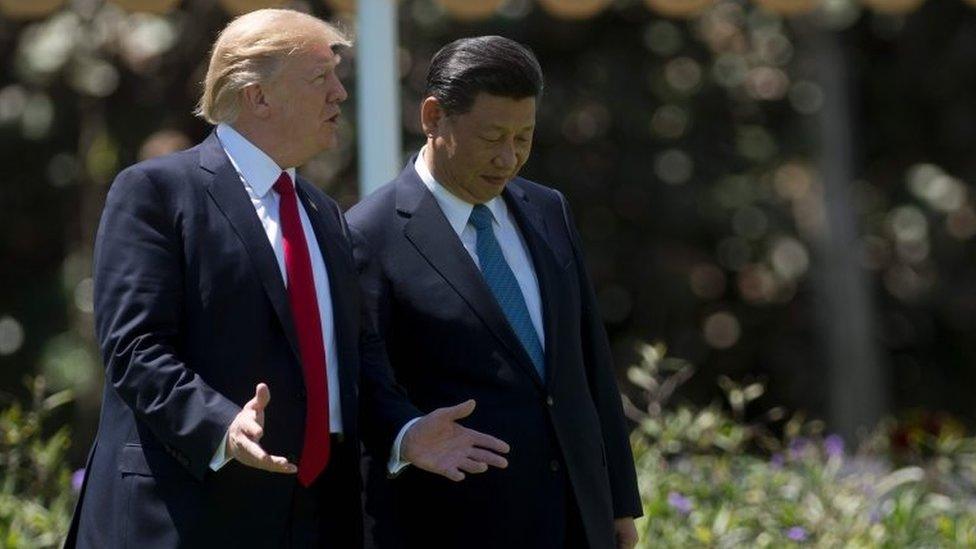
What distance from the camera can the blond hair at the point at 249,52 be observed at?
3406 millimetres

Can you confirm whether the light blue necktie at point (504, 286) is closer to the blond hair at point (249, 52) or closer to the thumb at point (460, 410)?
the thumb at point (460, 410)

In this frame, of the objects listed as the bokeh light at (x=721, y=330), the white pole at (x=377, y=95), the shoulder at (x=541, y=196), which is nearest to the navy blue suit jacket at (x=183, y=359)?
the shoulder at (x=541, y=196)

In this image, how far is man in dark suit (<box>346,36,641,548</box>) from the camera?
3.61 m

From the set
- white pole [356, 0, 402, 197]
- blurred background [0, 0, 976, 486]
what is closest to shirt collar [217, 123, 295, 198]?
white pole [356, 0, 402, 197]

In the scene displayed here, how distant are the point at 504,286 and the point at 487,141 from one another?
267 millimetres

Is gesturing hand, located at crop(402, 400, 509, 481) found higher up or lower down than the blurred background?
higher up

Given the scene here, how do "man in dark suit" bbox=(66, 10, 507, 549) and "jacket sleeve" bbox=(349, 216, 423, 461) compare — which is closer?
"man in dark suit" bbox=(66, 10, 507, 549)

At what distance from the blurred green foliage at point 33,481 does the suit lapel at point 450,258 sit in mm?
1644

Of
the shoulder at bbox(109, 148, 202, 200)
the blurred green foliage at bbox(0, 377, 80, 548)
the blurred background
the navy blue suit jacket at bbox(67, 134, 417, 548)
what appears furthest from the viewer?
the blurred background

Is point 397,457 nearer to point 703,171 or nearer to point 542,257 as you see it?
point 542,257

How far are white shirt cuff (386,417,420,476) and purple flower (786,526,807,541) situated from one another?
6.19ft

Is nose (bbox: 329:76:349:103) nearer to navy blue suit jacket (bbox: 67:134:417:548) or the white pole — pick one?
navy blue suit jacket (bbox: 67:134:417:548)

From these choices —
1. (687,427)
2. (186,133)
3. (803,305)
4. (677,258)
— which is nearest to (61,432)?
(687,427)

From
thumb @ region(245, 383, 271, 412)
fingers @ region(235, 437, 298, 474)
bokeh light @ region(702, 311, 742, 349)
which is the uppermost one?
thumb @ region(245, 383, 271, 412)
